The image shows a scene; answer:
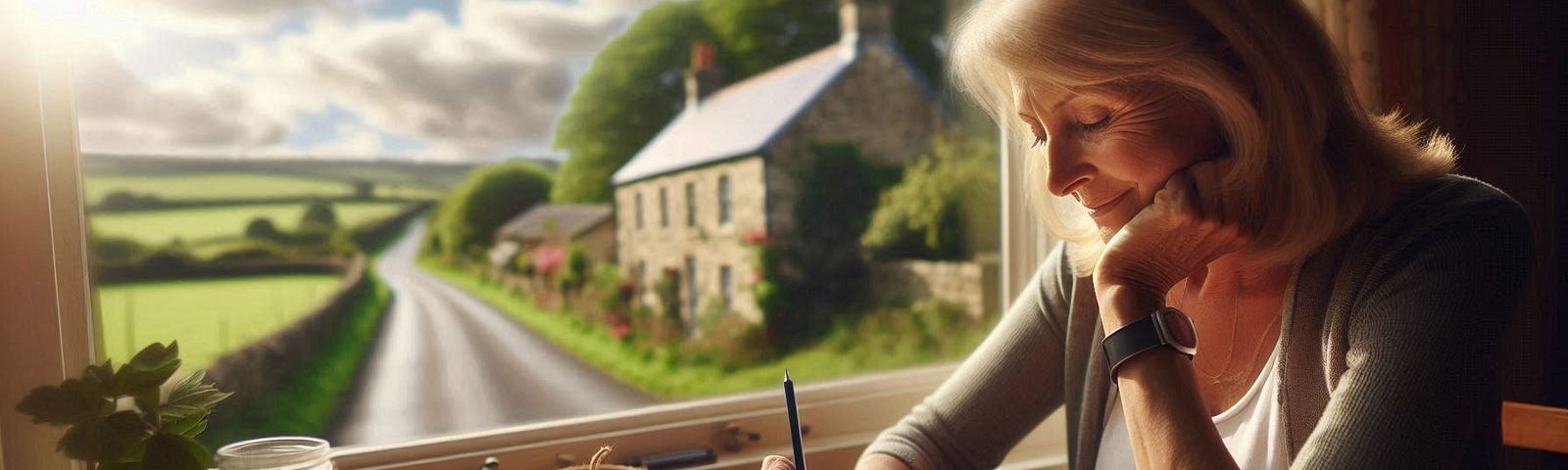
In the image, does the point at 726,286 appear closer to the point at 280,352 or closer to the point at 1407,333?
the point at 280,352

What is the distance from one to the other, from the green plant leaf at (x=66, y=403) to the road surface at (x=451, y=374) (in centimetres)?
45

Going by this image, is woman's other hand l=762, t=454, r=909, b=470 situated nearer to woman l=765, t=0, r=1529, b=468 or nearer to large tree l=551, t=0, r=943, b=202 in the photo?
woman l=765, t=0, r=1529, b=468

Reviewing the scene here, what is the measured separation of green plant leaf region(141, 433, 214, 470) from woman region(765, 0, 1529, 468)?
1.95ft

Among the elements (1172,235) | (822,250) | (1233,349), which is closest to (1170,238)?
(1172,235)

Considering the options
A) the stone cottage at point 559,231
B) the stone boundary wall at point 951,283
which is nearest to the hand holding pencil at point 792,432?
the stone cottage at point 559,231

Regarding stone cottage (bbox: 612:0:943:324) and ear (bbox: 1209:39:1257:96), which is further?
stone cottage (bbox: 612:0:943:324)

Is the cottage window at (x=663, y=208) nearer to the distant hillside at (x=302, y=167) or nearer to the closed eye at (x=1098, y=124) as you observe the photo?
the distant hillside at (x=302, y=167)

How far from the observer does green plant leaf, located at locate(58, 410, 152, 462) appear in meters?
0.81

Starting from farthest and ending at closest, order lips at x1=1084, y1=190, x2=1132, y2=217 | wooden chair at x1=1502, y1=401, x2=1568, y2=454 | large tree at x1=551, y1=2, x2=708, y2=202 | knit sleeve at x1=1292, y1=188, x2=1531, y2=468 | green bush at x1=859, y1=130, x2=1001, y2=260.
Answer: green bush at x1=859, y1=130, x2=1001, y2=260
large tree at x1=551, y1=2, x2=708, y2=202
wooden chair at x1=1502, y1=401, x2=1568, y2=454
lips at x1=1084, y1=190, x2=1132, y2=217
knit sleeve at x1=1292, y1=188, x2=1531, y2=468

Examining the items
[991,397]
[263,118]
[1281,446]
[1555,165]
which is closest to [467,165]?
[263,118]

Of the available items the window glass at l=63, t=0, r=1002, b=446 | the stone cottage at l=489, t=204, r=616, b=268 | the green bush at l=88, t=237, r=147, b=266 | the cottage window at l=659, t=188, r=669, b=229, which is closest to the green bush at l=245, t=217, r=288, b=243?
the window glass at l=63, t=0, r=1002, b=446

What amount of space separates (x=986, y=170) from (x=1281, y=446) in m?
0.83

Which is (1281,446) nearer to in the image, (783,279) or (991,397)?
(991,397)

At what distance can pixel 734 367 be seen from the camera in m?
1.54
